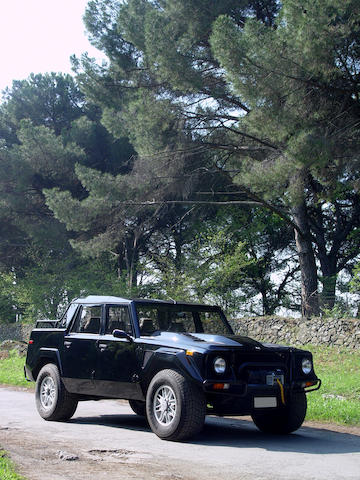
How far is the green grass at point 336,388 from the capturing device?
11.2 metres

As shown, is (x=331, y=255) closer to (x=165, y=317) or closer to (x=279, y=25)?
(x=279, y=25)

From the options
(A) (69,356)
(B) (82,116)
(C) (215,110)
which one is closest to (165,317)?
(A) (69,356)

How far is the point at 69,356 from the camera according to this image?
1020cm

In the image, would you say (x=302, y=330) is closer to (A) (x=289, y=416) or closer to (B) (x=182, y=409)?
(A) (x=289, y=416)

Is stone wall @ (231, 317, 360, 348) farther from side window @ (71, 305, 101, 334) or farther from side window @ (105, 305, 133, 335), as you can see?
side window @ (105, 305, 133, 335)

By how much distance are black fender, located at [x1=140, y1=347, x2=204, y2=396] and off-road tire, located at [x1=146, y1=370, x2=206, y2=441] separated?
0.10 m

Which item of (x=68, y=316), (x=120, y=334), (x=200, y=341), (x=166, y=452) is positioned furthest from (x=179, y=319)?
(x=166, y=452)

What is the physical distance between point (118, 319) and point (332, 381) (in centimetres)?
750

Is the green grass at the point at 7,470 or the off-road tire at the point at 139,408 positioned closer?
the green grass at the point at 7,470

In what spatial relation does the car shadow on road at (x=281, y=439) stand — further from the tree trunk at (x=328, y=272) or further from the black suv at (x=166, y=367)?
the tree trunk at (x=328, y=272)

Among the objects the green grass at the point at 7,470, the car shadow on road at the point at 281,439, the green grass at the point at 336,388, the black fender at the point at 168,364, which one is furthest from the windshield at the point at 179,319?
the green grass at the point at 7,470

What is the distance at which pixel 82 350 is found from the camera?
32.9 feet

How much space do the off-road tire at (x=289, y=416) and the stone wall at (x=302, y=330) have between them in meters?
12.5

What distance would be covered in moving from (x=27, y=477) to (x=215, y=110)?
19.8 metres
